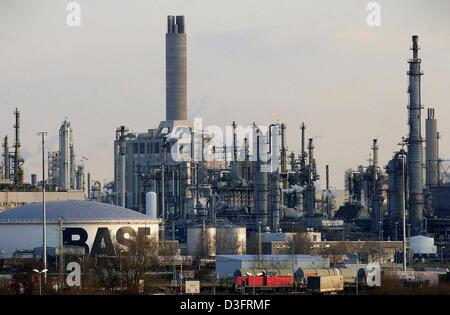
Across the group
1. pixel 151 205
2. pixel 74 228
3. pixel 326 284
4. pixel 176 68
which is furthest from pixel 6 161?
pixel 326 284

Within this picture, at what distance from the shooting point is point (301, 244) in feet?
196

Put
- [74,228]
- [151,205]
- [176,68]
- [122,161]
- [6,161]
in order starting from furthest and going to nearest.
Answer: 1. [176,68]
2. [6,161]
3. [122,161]
4. [151,205]
5. [74,228]

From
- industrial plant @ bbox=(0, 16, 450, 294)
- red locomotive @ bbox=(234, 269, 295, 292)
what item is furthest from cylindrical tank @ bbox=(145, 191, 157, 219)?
red locomotive @ bbox=(234, 269, 295, 292)

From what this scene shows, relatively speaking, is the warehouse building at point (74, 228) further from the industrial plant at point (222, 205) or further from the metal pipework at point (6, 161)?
the metal pipework at point (6, 161)

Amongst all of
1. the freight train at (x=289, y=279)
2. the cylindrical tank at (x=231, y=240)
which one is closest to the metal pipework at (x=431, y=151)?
the cylindrical tank at (x=231, y=240)

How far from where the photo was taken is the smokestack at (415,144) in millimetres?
62562

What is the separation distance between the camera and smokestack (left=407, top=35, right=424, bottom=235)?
205 feet

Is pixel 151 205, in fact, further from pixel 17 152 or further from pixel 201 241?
pixel 17 152

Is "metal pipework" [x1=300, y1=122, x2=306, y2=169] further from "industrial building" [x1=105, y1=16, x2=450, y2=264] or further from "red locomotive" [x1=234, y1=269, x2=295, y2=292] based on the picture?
"red locomotive" [x1=234, y1=269, x2=295, y2=292]

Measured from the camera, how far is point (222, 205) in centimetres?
7219

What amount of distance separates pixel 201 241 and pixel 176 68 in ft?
86.3

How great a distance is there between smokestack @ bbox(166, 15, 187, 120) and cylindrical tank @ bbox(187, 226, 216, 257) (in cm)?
2281
